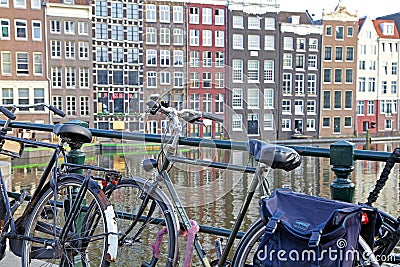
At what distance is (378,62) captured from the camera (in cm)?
3778

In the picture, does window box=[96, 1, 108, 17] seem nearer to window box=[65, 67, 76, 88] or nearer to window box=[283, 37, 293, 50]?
window box=[65, 67, 76, 88]

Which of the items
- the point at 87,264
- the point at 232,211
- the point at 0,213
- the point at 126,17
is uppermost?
the point at 126,17

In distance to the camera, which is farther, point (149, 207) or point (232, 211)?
point (232, 211)

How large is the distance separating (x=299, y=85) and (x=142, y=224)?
34531mm

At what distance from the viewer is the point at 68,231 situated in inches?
86.0

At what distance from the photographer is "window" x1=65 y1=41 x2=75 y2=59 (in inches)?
1168

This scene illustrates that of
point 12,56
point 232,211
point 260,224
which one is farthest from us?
point 12,56

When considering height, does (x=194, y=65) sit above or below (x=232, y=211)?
above

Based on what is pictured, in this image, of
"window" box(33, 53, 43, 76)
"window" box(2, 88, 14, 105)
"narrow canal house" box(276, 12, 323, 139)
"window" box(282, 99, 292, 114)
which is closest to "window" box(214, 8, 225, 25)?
"narrow canal house" box(276, 12, 323, 139)

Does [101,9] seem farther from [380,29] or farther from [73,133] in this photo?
[73,133]

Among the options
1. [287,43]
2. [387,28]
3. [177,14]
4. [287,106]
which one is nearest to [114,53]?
[177,14]

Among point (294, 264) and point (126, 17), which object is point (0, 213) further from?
point (126, 17)

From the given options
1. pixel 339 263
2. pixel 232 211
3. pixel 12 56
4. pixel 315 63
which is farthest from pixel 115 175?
pixel 315 63

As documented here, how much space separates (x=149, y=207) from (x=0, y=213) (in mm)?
892
